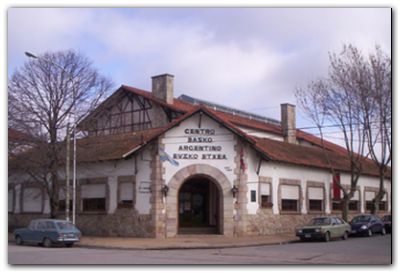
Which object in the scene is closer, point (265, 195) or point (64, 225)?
point (64, 225)

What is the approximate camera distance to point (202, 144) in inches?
1305

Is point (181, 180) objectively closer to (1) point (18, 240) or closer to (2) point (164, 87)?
(1) point (18, 240)

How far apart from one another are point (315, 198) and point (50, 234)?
19055mm

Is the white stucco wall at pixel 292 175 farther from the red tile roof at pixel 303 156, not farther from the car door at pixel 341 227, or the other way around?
the car door at pixel 341 227

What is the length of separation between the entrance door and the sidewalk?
1.86 m

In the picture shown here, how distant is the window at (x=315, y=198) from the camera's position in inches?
1553

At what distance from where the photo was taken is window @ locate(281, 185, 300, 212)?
121ft

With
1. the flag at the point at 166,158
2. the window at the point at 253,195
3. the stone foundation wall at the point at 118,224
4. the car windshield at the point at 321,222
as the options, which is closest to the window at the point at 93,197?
the stone foundation wall at the point at 118,224

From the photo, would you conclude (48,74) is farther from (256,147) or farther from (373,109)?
(373,109)

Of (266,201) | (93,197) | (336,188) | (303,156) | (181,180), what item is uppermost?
(303,156)

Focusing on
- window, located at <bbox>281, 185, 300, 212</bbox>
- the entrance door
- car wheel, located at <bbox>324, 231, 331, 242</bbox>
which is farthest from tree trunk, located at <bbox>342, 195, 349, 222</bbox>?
the entrance door

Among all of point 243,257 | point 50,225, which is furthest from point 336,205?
point 50,225

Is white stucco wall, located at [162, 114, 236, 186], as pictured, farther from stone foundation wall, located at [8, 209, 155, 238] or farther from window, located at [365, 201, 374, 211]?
window, located at [365, 201, 374, 211]

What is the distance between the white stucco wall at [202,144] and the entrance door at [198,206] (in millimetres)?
2081
